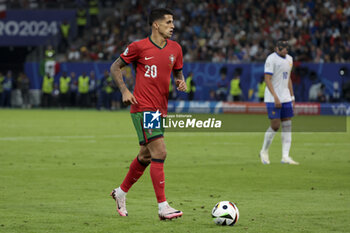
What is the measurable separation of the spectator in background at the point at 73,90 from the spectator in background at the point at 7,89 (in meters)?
3.34

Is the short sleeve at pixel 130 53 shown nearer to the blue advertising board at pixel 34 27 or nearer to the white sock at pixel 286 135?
the white sock at pixel 286 135

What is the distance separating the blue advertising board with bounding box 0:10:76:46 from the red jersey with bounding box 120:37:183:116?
34727 mm

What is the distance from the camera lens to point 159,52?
802 cm

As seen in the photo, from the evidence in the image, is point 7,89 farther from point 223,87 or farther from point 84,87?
point 223,87

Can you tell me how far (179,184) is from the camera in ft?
36.2

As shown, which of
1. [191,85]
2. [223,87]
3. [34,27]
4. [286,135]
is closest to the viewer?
[286,135]

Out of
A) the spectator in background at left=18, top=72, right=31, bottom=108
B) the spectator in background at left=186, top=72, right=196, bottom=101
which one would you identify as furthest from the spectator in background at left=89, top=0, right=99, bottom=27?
the spectator in background at left=186, top=72, right=196, bottom=101

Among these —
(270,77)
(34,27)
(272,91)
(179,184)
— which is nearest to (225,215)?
(179,184)

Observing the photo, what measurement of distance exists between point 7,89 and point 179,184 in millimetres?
31184

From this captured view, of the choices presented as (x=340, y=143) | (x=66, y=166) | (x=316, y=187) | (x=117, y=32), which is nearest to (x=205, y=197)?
(x=316, y=187)

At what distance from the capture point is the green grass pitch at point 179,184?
299 inches

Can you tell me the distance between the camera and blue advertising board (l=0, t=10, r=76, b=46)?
1654 inches

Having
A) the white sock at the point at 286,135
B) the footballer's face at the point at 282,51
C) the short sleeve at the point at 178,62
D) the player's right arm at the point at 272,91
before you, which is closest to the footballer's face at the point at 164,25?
the short sleeve at the point at 178,62

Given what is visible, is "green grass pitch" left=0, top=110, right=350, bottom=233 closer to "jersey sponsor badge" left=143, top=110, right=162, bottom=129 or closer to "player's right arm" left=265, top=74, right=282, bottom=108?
"jersey sponsor badge" left=143, top=110, right=162, bottom=129
